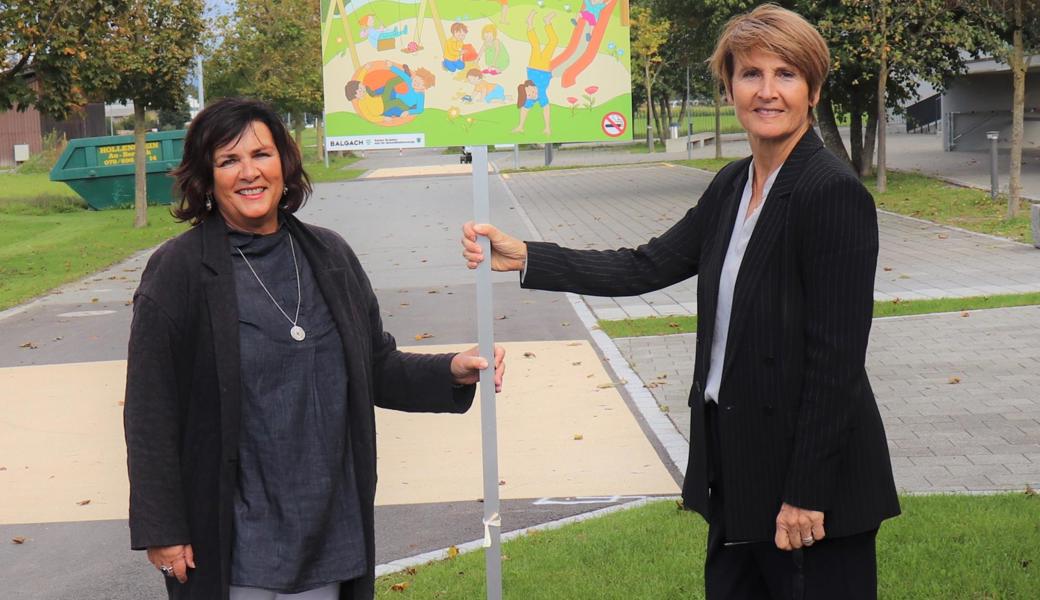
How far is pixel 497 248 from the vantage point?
384 cm

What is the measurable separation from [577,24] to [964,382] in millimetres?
5658

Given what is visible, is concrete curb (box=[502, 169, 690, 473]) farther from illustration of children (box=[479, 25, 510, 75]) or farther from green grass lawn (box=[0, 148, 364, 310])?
green grass lawn (box=[0, 148, 364, 310])

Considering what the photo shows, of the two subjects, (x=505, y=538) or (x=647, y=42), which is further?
(x=647, y=42)

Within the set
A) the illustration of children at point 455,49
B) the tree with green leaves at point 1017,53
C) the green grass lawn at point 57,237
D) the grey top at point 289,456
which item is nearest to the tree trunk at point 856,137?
the tree with green leaves at point 1017,53

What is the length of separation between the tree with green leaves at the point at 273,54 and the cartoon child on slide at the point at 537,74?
4080cm

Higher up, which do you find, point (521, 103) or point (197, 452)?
point (521, 103)

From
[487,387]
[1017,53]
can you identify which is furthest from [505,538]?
[1017,53]

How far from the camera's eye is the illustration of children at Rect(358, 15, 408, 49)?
4.19 m

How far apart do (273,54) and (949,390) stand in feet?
129

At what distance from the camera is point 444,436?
8.48 meters

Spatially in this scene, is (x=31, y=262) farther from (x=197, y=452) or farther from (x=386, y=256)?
(x=197, y=452)

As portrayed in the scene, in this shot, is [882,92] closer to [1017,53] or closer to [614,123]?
[1017,53]

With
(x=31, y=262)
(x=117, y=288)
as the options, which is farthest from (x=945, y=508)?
(x=31, y=262)

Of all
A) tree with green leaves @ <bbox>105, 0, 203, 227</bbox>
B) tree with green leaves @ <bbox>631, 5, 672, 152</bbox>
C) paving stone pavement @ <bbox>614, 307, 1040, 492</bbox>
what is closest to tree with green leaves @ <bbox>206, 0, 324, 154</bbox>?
tree with green leaves @ <bbox>631, 5, 672, 152</bbox>
